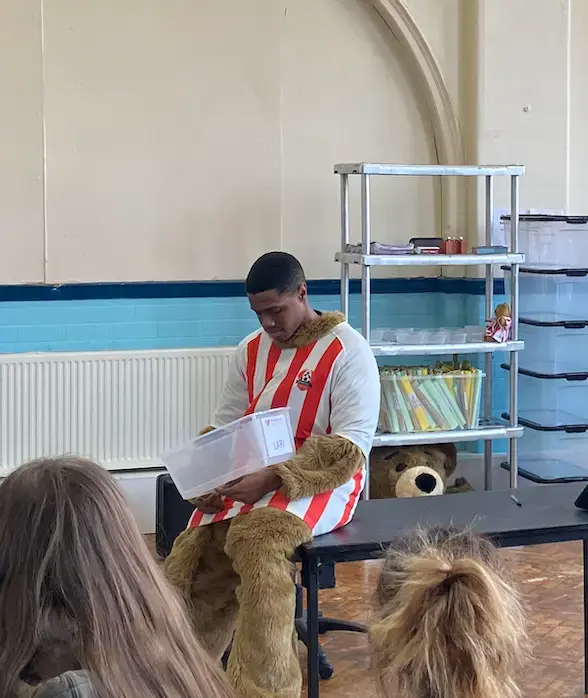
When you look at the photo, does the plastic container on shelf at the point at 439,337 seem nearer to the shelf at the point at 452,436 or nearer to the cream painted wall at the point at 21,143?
the shelf at the point at 452,436

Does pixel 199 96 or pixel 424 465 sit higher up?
pixel 199 96

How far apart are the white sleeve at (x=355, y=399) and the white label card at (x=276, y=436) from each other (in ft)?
0.47

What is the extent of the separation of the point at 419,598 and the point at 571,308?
11.4 feet

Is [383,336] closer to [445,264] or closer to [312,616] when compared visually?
[445,264]

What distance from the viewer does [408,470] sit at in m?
4.55

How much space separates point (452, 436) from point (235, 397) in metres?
1.69

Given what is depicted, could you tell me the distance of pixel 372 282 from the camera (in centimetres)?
509

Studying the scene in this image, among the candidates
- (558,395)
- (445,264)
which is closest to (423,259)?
(445,264)

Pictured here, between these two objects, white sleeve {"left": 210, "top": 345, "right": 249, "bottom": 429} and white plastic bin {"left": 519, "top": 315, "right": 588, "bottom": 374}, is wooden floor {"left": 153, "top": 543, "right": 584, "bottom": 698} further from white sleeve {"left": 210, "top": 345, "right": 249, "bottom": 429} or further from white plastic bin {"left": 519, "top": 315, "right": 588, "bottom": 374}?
white plastic bin {"left": 519, "top": 315, "right": 588, "bottom": 374}

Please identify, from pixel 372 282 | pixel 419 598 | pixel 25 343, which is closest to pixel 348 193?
pixel 372 282

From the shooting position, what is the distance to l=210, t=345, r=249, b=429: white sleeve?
10.3 feet

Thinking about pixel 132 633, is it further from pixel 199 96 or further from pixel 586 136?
pixel 586 136

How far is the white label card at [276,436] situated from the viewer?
2.80 metres

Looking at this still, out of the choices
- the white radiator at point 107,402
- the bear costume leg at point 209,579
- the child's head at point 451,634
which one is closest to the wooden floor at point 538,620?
the bear costume leg at point 209,579
